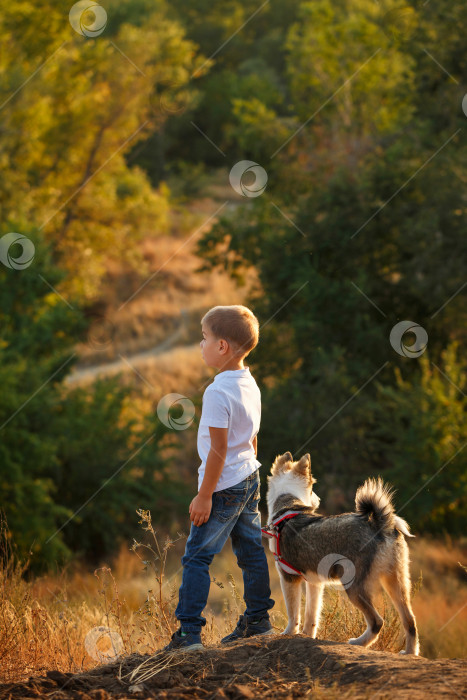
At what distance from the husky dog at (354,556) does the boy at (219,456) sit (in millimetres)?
374

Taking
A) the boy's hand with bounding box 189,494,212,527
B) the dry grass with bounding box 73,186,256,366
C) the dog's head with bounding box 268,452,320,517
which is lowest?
the boy's hand with bounding box 189,494,212,527

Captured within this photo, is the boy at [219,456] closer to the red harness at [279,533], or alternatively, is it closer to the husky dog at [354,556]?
the red harness at [279,533]

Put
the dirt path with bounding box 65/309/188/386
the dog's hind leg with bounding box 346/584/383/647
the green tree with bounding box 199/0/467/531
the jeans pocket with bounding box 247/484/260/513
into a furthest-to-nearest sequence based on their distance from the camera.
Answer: the dirt path with bounding box 65/309/188/386
the green tree with bounding box 199/0/467/531
the jeans pocket with bounding box 247/484/260/513
the dog's hind leg with bounding box 346/584/383/647

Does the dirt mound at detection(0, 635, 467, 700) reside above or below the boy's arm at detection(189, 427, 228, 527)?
below

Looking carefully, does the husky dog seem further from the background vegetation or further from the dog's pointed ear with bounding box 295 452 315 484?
the background vegetation

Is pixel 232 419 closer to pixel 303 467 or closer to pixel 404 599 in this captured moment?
pixel 303 467

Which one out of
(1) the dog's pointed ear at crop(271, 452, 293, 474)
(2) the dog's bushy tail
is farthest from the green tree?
(2) the dog's bushy tail

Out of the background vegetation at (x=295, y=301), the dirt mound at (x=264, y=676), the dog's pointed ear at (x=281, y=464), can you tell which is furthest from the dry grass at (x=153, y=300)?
the dirt mound at (x=264, y=676)

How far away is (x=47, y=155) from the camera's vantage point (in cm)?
Result: 2888

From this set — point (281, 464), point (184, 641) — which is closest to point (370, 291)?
point (281, 464)

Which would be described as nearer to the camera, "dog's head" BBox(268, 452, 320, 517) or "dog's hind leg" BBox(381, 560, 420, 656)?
"dog's hind leg" BBox(381, 560, 420, 656)

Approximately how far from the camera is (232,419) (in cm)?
412

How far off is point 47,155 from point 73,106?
2194mm

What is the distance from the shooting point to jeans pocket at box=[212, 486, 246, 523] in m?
4.17
